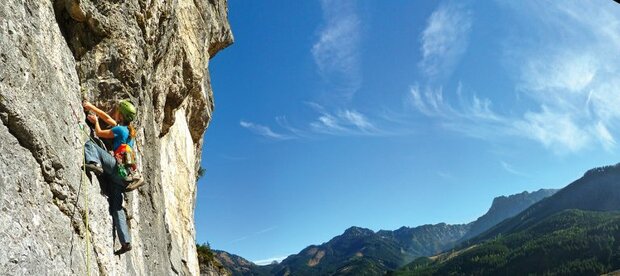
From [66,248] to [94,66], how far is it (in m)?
5.00

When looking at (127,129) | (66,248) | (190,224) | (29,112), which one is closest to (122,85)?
(127,129)

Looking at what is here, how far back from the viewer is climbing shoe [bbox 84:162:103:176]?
965cm

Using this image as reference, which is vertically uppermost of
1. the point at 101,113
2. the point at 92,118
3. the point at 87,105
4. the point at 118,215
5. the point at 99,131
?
the point at 87,105

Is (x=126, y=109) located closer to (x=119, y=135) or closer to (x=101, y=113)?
(x=101, y=113)

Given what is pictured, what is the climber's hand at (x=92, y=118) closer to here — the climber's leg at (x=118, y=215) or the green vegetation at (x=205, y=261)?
the climber's leg at (x=118, y=215)

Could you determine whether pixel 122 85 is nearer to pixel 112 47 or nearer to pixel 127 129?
pixel 112 47

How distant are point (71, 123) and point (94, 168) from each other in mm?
1034

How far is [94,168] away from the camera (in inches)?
384

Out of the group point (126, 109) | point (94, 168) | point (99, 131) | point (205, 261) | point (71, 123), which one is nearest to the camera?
point (71, 123)

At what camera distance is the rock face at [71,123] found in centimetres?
730

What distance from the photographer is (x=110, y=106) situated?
11828mm

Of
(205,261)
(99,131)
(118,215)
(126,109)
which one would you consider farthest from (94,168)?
(205,261)

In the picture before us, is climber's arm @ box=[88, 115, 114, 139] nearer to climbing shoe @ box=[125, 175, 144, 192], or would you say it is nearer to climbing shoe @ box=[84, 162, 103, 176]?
climbing shoe @ box=[84, 162, 103, 176]

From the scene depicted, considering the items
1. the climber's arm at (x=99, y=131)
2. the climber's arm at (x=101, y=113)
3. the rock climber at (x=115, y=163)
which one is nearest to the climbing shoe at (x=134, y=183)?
the rock climber at (x=115, y=163)
